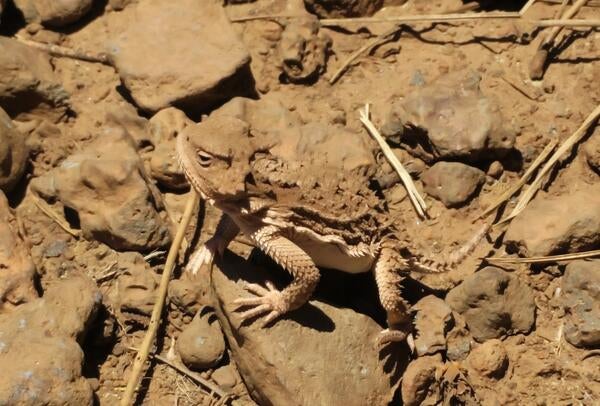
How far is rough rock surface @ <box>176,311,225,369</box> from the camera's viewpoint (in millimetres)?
4668

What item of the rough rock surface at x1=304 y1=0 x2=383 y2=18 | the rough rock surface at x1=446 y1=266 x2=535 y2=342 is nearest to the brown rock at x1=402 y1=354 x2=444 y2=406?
the rough rock surface at x1=446 y1=266 x2=535 y2=342

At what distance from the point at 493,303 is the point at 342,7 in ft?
8.36

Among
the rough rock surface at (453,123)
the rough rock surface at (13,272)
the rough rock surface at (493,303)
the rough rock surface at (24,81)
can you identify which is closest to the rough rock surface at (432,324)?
the rough rock surface at (493,303)

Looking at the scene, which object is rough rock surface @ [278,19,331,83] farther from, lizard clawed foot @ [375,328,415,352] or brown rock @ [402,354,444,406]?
brown rock @ [402,354,444,406]

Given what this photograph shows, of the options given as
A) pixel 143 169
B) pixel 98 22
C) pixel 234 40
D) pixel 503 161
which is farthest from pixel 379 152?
pixel 98 22

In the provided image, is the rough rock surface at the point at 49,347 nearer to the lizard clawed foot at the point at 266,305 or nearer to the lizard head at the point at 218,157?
the lizard clawed foot at the point at 266,305

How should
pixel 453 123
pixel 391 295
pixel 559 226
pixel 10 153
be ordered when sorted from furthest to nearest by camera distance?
pixel 453 123
pixel 10 153
pixel 559 226
pixel 391 295

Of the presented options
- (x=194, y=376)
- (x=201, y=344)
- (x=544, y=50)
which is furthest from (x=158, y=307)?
(x=544, y=50)

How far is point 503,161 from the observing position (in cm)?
542

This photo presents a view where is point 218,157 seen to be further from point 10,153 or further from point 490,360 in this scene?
point 490,360

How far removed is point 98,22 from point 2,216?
1909 millimetres

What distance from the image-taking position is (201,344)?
4.66 meters

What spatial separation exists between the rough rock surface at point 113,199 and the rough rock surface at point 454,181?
1814 mm

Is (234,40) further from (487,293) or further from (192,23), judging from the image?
(487,293)
